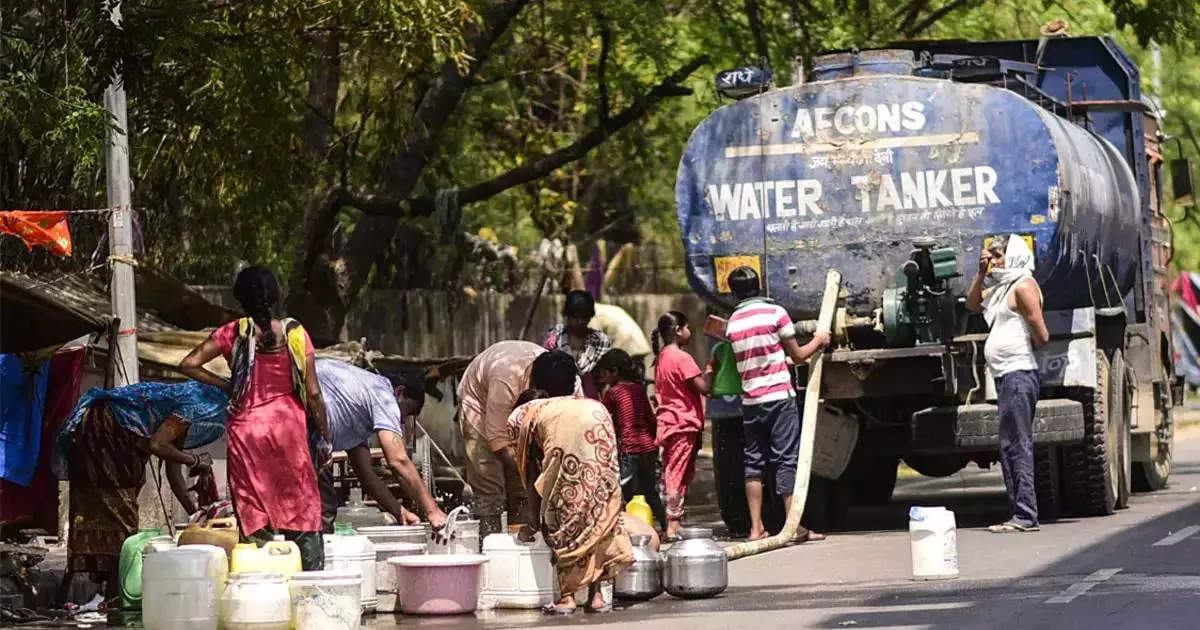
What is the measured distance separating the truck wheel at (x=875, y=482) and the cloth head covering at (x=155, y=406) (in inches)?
286

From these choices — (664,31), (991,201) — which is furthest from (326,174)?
(991,201)

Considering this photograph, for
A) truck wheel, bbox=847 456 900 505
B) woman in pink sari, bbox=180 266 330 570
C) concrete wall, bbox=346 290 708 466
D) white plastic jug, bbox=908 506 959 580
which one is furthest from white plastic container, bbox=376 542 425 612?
concrete wall, bbox=346 290 708 466

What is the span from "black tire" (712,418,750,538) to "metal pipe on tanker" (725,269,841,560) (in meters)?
0.82

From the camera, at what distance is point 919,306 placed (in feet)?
48.0

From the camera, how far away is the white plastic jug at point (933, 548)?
11.8m

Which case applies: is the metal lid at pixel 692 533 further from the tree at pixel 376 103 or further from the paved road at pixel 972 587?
the tree at pixel 376 103

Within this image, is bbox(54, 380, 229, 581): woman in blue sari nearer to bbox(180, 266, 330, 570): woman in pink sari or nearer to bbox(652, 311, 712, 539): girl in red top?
bbox(180, 266, 330, 570): woman in pink sari

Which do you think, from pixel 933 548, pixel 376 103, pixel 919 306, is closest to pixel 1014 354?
pixel 919 306

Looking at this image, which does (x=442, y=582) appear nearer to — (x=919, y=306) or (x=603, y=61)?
(x=919, y=306)

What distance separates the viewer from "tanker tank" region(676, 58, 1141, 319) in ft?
47.4

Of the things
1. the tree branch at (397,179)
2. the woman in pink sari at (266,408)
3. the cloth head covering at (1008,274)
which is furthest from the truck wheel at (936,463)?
the woman in pink sari at (266,408)

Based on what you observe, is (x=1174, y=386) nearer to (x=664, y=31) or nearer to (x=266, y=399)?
(x=664, y=31)

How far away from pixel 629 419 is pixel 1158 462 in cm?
535

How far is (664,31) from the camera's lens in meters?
21.4
